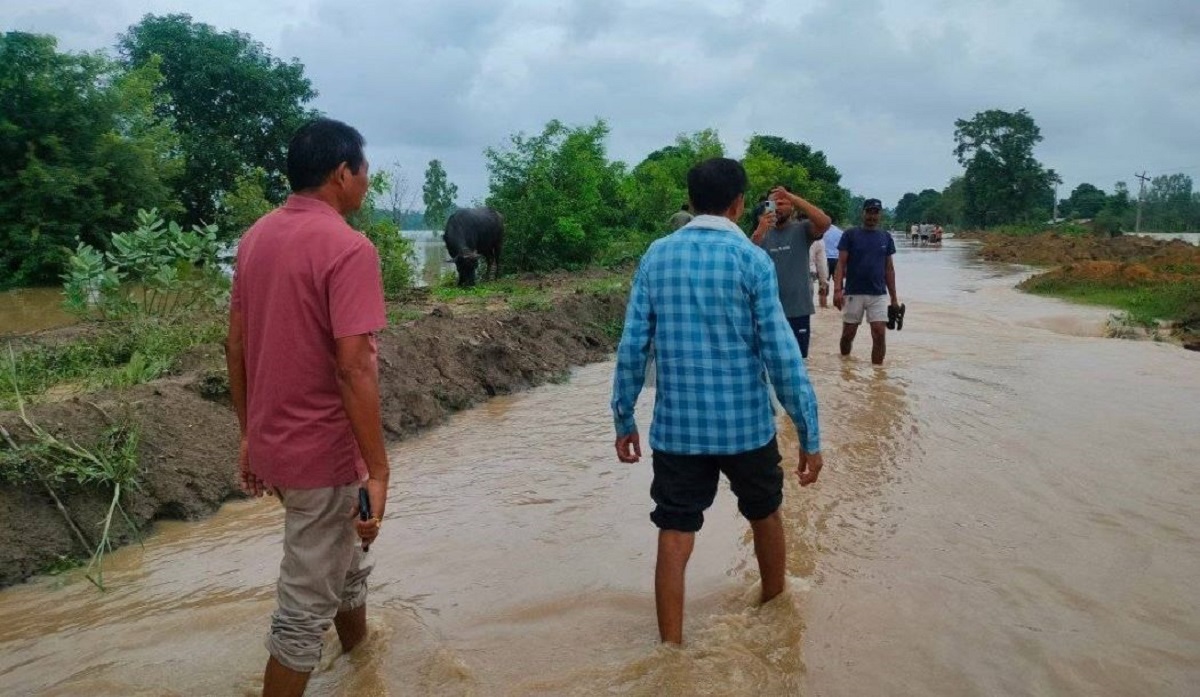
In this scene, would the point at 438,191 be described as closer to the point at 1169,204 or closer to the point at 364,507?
the point at 364,507

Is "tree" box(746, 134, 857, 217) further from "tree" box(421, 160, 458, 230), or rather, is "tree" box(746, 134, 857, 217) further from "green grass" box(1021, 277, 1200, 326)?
"green grass" box(1021, 277, 1200, 326)

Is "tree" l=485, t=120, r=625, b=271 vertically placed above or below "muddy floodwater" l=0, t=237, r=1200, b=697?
above

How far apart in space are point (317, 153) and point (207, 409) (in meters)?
3.80

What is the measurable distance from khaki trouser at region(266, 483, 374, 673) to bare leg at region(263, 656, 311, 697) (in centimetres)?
3

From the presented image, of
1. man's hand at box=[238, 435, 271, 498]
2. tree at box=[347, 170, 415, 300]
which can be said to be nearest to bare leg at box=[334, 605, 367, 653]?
man's hand at box=[238, 435, 271, 498]

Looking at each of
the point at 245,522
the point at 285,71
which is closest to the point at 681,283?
the point at 245,522

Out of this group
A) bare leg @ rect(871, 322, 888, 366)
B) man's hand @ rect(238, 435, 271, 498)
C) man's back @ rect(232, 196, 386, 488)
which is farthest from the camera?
bare leg @ rect(871, 322, 888, 366)

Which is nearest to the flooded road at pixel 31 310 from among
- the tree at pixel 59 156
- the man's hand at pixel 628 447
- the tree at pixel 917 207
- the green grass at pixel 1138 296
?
the tree at pixel 59 156

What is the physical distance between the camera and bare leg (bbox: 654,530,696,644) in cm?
301

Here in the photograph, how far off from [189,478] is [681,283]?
3.71 meters

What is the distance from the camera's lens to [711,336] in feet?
9.56

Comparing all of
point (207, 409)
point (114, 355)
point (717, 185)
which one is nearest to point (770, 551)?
point (717, 185)

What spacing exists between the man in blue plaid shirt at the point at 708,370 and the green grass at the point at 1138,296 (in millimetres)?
12251

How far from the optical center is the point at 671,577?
9.90 ft
